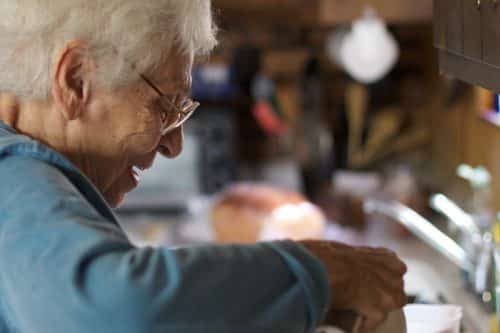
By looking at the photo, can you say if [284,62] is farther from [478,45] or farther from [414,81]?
[478,45]

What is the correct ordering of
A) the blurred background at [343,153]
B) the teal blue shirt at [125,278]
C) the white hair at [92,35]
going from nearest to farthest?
the teal blue shirt at [125,278]
the white hair at [92,35]
the blurred background at [343,153]

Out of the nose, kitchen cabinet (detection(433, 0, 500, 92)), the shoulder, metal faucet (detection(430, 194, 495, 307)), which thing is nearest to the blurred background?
metal faucet (detection(430, 194, 495, 307))

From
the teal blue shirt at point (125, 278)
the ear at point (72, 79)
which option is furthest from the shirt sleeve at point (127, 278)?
the ear at point (72, 79)

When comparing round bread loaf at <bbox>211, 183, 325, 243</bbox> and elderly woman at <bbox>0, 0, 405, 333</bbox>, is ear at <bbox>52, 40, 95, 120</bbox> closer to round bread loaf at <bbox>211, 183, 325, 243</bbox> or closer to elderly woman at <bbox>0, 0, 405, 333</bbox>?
elderly woman at <bbox>0, 0, 405, 333</bbox>

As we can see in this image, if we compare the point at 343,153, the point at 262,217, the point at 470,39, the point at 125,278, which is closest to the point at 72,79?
the point at 125,278

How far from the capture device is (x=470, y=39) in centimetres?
120

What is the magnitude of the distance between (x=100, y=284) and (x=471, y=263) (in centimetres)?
164

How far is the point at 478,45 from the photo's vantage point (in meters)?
1.17

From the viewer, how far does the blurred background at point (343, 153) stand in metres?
2.56

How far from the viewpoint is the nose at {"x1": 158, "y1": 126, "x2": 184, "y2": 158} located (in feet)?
3.70

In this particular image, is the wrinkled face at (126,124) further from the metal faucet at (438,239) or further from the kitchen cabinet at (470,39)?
the metal faucet at (438,239)

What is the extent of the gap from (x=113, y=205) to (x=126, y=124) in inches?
6.9

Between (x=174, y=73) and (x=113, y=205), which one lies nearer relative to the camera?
(x=174, y=73)

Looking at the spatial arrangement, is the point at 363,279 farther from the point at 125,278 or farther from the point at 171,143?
the point at 171,143
